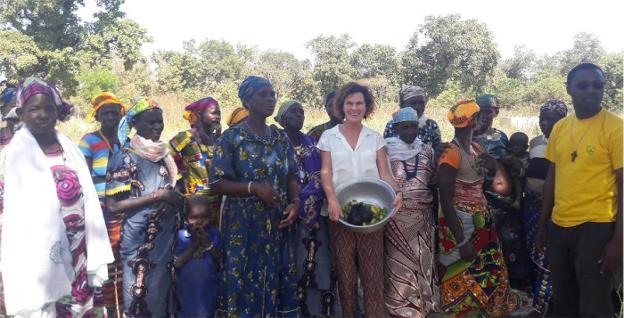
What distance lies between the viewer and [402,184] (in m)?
3.30

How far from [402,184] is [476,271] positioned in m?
0.82

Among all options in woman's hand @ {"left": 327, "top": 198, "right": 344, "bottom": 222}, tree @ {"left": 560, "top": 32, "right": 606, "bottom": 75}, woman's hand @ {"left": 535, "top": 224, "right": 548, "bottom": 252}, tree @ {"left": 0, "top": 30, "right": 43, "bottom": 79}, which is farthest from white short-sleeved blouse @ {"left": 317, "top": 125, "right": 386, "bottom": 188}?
tree @ {"left": 560, "top": 32, "right": 606, "bottom": 75}

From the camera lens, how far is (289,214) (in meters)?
2.91

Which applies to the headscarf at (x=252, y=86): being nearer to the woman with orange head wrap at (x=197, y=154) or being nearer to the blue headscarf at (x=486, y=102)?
the woman with orange head wrap at (x=197, y=154)

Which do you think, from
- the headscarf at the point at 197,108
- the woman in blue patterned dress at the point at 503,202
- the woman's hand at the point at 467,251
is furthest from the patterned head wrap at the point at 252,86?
the woman in blue patterned dress at the point at 503,202

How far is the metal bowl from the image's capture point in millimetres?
3004

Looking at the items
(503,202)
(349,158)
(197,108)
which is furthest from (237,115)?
(503,202)

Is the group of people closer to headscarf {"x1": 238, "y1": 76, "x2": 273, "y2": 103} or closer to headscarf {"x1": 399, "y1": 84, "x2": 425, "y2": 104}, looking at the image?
headscarf {"x1": 238, "y1": 76, "x2": 273, "y2": 103}

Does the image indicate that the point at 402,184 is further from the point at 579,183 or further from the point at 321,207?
the point at 579,183

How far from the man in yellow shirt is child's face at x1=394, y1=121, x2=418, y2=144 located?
0.89 m

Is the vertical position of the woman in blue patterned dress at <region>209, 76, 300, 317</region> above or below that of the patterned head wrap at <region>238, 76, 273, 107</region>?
below

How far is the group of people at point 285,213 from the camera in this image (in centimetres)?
Result: 248

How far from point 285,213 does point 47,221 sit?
1.27 m

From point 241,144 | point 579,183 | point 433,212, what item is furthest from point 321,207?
point 579,183
